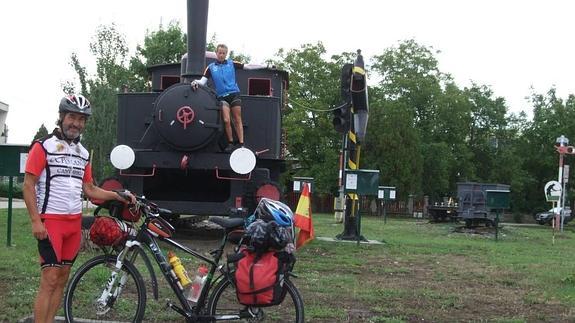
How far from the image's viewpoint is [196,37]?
32.0ft

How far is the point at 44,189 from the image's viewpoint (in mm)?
4605

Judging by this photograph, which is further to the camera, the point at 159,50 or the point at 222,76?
the point at 159,50

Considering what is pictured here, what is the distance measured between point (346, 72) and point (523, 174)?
1348 inches

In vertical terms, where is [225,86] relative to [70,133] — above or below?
above

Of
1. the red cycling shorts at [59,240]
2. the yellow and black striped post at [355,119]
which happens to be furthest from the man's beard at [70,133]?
the yellow and black striped post at [355,119]

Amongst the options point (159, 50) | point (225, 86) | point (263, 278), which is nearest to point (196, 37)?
point (225, 86)

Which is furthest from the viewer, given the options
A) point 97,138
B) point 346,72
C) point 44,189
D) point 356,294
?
point 97,138

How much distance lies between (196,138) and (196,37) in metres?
1.52

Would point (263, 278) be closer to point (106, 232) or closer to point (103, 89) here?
point (106, 232)

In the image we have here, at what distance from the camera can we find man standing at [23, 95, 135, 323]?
4559 millimetres

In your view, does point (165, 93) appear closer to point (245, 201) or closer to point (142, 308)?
point (245, 201)

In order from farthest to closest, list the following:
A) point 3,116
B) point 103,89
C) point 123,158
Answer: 1. point 3,116
2. point 103,89
3. point 123,158

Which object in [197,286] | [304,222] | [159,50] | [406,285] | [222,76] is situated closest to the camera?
[197,286]

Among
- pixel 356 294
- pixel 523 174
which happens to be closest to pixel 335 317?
pixel 356 294
